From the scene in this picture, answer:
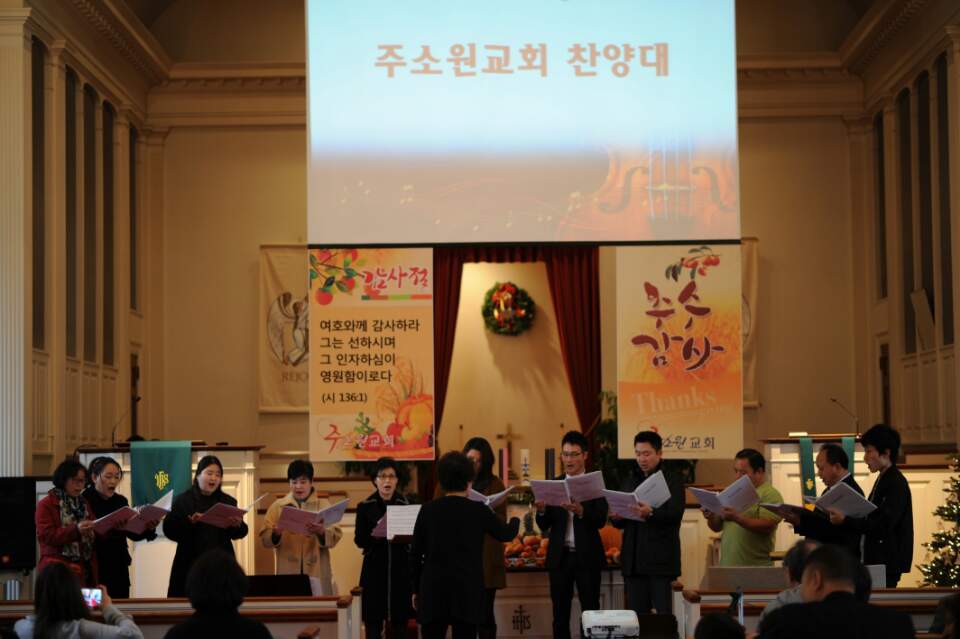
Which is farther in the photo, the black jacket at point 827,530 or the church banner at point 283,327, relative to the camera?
the church banner at point 283,327

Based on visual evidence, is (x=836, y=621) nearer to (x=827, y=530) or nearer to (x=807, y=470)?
(x=827, y=530)

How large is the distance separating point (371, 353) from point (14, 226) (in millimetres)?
3038

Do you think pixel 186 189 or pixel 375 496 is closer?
pixel 375 496

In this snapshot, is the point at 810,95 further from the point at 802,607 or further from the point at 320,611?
the point at 802,607

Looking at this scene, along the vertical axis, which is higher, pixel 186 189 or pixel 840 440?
pixel 186 189

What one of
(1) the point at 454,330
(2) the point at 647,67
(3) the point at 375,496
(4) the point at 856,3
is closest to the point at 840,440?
(2) the point at 647,67

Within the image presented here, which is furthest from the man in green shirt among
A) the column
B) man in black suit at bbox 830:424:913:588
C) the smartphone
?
the column

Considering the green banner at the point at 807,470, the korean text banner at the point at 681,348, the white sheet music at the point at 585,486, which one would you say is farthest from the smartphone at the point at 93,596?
the green banner at the point at 807,470

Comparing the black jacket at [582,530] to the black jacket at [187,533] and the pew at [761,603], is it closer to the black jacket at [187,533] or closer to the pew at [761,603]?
the pew at [761,603]

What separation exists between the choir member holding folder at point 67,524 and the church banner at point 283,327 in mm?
6813

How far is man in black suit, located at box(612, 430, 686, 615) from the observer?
6.80m

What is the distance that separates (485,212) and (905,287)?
17.1 ft

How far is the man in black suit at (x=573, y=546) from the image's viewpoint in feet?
23.2

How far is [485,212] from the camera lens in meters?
8.98
